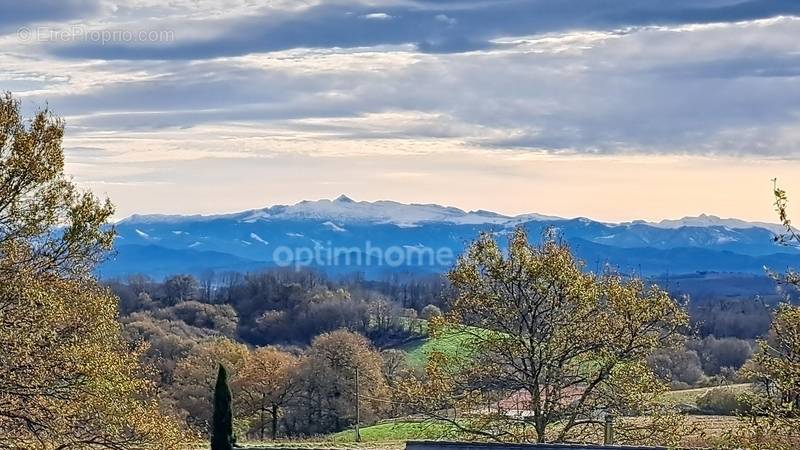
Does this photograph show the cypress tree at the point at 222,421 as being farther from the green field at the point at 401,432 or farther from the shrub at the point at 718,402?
the shrub at the point at 718,402

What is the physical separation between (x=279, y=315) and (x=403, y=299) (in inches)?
1798

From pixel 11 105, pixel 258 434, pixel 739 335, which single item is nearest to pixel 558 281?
pixel 11 105

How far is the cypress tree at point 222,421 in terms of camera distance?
29.8 m

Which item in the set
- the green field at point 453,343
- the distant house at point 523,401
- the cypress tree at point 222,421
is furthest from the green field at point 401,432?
the cypress tree at point 222,421

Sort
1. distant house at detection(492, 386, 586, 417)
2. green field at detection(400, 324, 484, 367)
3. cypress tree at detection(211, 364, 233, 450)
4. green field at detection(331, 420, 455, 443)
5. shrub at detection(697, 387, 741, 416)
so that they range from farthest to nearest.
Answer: shrub at detection(697, 387, 741, 416) < cypress tree at detection(211, 364, 233, 450) < green field at detection(400, 324, 484, 367) < green field at detection(331, 420, 455, 443) < distant house at detection(492, 386, 586, 417)

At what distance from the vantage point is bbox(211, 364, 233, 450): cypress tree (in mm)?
29766

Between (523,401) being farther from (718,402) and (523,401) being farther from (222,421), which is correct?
(718,402)

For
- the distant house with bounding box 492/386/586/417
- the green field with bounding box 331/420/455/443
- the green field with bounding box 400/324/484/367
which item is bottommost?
the green field with bounding box 331/420/455/443

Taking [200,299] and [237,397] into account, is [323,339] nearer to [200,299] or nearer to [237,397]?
[237,397]

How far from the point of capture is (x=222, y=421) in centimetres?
3088

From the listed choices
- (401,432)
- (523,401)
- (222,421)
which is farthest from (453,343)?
(401,432)

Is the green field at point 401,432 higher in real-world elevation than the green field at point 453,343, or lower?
lower

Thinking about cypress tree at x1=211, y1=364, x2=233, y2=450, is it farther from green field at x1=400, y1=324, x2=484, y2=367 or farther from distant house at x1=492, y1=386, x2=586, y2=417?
distant house at x1=492, y1=386, x2=586, y2=417

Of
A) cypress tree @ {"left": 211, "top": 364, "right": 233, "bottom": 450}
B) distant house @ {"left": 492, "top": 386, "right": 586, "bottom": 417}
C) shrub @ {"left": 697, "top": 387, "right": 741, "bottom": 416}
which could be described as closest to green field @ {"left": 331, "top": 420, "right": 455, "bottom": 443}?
distant house @ {"left": 492, "top": 386, "right": 586, "bottom": 417}
